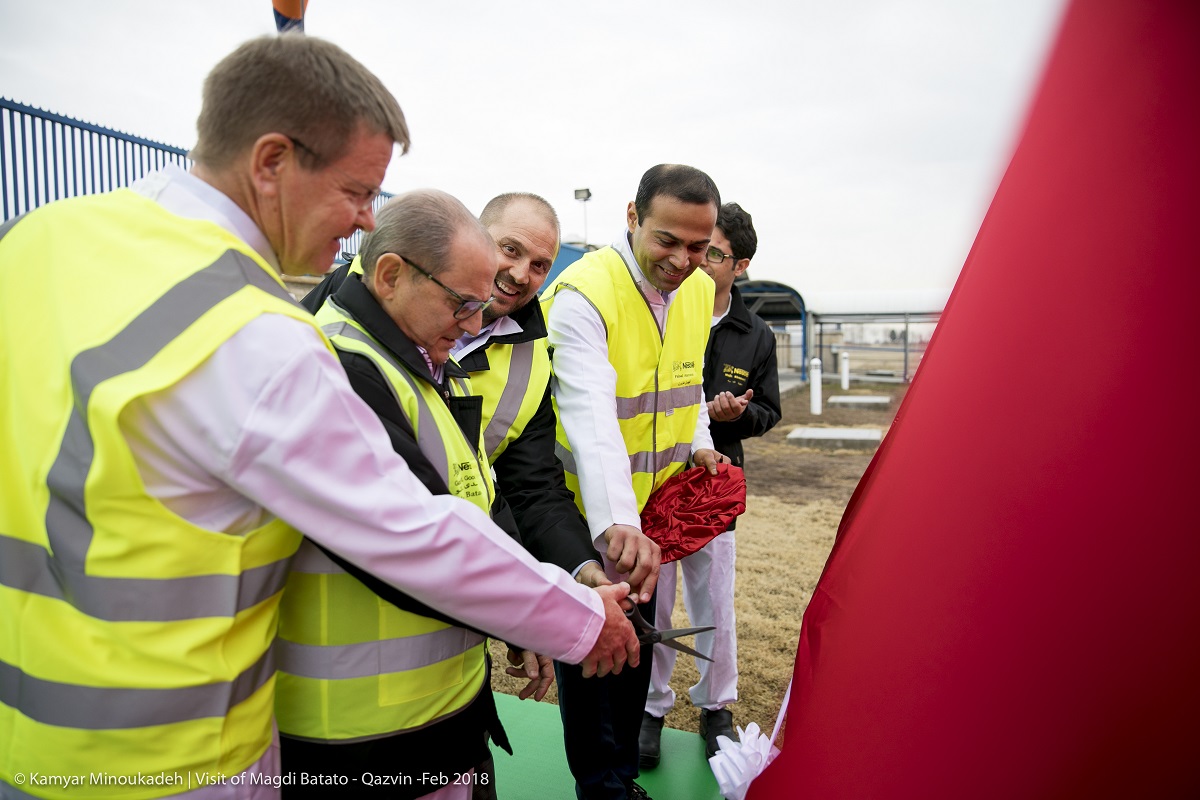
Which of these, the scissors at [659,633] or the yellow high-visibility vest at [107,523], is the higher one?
the yellow high-visibility vest at [107,523]

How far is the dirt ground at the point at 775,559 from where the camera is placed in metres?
4.24

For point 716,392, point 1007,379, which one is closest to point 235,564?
point 1007,379

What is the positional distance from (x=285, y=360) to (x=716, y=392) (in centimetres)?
309

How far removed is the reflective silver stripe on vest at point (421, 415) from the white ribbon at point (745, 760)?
0.99 metres

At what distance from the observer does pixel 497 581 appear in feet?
4.51

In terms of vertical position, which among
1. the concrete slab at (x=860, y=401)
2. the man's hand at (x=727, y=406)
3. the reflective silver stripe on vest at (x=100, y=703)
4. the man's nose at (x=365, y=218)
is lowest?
the concrete slab at (x=860, y=401)

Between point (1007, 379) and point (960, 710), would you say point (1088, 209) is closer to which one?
point (1007, 379)

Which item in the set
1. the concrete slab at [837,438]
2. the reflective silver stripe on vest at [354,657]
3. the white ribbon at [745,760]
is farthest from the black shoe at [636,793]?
the concrete slab at [837,438]

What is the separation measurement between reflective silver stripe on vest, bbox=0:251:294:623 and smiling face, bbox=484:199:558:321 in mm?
1209

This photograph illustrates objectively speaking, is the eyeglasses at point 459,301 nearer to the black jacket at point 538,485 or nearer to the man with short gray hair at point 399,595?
the man with short gray hair at point 399,595

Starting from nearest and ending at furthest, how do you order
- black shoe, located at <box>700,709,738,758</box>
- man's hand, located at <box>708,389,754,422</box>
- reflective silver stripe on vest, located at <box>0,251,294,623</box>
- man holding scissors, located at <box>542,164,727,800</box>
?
reflective silver stripe on vest, located at <box>0,251,294,623</box> < man holding scissors, located at <box>542,164,727,800</box> < black shoe, located at <box>700,709,738,758</box> < man's hand, located at <box>708,389,754,422</box>

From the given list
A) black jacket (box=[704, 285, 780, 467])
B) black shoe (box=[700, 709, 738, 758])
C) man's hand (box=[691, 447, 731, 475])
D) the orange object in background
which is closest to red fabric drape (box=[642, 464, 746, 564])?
man's hand (box=[691, 447, 731, 475])

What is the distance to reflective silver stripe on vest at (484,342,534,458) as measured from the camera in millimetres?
2363

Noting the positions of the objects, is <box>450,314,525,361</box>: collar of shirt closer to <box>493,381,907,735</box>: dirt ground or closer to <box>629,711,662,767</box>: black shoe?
<box>493,381,907,735</box>: dirt ground
